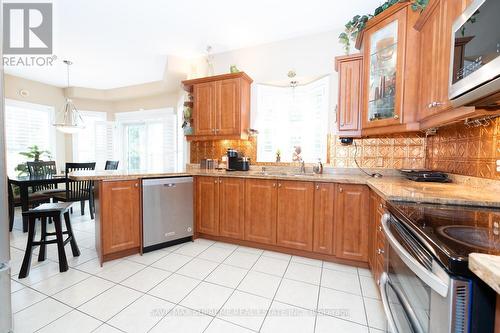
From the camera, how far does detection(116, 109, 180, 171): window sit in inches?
195

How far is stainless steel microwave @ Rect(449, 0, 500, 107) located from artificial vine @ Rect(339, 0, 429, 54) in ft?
2.45

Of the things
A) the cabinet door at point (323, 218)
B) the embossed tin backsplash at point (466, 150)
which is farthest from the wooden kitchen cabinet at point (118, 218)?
the embossed tin backsplash at point (466, 150)

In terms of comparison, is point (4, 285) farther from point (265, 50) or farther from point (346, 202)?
point (265, 50)

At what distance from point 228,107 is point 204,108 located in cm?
40

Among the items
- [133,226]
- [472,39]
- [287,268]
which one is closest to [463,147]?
[472,39]

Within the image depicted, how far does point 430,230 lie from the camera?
78 cm

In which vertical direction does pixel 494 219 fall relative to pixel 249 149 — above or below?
below

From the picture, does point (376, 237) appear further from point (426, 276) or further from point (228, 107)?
point (228, 107)

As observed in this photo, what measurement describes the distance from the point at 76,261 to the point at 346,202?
2926 millimetres

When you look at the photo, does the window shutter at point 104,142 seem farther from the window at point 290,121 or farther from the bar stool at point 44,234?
the window at point 290,121

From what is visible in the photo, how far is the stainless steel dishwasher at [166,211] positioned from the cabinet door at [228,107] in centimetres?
89

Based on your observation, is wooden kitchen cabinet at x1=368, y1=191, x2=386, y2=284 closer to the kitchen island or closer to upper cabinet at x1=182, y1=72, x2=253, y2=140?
the kitchen island

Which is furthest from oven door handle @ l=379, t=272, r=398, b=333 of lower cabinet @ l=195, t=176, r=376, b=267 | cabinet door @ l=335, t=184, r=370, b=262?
cabinet door @ l=335, t=184, r=370, b=262

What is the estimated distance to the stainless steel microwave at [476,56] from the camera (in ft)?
3.14
